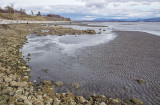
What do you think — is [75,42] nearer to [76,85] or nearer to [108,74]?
[108,74]

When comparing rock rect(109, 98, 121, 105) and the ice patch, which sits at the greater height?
the ice patch

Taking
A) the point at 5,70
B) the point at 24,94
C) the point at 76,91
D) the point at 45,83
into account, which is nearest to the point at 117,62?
the point at 76,91

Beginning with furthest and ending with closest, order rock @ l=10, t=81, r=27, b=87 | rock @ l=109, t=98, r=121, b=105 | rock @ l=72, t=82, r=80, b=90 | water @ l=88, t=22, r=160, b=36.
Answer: water @ l=88, t=22, r=160, b=36 < rock @ l=72, t=82, r=80, b=90 < rock @ l=10, t=81, r=27, b=87 < rock @ l=109, t=98, r=121, b=105

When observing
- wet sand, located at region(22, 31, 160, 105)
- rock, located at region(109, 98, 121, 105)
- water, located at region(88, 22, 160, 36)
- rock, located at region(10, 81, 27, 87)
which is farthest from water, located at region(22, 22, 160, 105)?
water, located at region(88, 22, 160, 36)

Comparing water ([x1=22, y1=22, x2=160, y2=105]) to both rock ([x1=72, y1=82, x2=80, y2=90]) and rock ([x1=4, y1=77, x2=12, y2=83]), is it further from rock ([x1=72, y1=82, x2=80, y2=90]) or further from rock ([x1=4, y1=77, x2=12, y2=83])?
rock ([x1=4, y1=77, x2=12, y2=83])

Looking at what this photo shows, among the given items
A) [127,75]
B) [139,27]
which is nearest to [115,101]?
[127,75]

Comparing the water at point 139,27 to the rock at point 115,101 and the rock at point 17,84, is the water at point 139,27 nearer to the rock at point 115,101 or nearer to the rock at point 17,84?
the rock at point 115,101

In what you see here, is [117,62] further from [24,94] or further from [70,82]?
[24,94]

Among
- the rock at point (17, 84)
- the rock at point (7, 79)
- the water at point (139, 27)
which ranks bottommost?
the rock at point (17, 84)

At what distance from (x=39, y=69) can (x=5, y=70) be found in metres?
2.39

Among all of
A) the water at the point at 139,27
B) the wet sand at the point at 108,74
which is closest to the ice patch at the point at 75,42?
the wet sand at the point at 108,74

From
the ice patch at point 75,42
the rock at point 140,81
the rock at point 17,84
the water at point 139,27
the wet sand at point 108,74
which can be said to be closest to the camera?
the rock at point 17,84

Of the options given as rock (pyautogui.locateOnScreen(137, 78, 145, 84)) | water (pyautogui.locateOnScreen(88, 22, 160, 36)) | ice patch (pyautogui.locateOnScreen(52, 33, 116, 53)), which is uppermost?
water (pyautogui.locateOnScreen(88, 22, 160, 36))

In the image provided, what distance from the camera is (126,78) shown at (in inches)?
336
